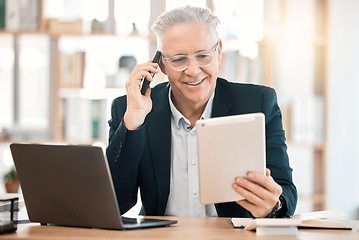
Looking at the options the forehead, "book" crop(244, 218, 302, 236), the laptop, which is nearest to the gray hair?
the forehead

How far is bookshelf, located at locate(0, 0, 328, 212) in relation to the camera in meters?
3.92

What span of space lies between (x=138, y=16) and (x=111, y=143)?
2202 millimetres

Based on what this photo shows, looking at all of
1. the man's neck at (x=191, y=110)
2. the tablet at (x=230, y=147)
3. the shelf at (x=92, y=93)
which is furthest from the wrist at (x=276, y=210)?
the shelf at (x=92, y=93)

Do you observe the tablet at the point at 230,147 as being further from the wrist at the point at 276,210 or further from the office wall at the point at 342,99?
the office wall at the point at 342,99

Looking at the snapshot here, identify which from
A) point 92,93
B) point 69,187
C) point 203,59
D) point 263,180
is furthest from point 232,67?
point 69,187

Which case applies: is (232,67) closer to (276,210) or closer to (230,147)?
(276,210)

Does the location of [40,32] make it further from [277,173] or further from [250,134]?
[250,134]

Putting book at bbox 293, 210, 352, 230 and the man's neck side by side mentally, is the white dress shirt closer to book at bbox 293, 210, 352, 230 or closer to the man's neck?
the man's neck

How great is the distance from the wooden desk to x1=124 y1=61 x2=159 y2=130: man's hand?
0.52 metres

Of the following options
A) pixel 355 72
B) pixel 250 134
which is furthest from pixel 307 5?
pixel 250 134

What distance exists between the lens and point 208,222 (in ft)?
5.25

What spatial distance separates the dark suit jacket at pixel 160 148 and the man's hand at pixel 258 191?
11.8 inches

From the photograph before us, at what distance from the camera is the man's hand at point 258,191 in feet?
4.88

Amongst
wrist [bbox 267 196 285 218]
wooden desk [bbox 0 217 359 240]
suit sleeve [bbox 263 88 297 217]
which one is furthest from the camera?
suit sleeve [bbox 263 88 297 217]
